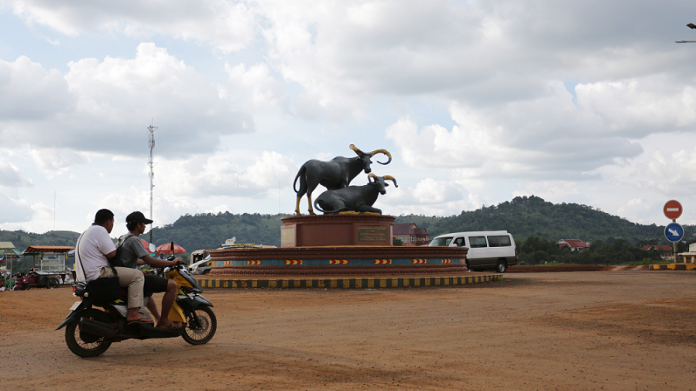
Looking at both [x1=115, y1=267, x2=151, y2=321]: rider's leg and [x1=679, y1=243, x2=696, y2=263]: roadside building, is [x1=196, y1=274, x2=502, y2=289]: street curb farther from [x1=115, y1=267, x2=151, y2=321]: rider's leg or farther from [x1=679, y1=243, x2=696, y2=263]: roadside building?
[x1=679, y1=243, x2=696, y2=263]: roadside building

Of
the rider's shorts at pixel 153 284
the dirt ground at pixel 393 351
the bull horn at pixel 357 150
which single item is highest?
the bull horn at pixel 357 150

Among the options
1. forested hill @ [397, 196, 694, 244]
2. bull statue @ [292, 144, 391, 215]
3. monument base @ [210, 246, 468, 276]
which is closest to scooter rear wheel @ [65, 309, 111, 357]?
monument base @ [210, 246, 468, 276]

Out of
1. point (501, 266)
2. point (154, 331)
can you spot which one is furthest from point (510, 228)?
point (154, 331)

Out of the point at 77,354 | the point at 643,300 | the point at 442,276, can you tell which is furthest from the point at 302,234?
the point at 77,354

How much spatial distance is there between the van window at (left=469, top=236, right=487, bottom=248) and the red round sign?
9843mm

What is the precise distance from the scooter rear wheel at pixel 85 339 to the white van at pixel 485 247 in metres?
21.5

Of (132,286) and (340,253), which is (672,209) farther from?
(132,286)

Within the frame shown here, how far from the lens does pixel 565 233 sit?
86438 millimetres

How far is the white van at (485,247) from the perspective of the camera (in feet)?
88.2

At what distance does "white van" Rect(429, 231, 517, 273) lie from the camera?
26875 mm

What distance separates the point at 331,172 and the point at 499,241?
32.8ft

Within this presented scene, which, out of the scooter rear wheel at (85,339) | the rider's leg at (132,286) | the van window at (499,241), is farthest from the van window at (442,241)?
the scooter rear wheel at (85,339)

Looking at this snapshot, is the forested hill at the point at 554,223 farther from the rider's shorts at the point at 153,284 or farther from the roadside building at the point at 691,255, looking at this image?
the rider's shorts at the point at 153,284

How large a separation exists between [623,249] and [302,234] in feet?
125
